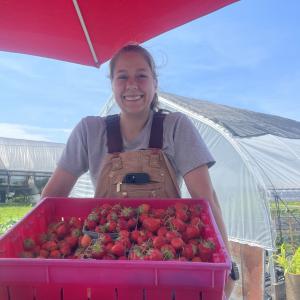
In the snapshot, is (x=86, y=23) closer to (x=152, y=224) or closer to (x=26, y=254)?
(x=152, y=224)

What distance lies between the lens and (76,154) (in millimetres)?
1897

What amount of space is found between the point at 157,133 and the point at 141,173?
0.70 ft

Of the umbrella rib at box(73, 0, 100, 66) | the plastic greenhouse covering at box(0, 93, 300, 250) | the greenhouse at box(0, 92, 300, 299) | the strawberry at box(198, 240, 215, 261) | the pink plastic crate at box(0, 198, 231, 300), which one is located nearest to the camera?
the pink plastic crate at box(0, 198, 231, 300)

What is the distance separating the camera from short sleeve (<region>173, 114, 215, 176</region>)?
5.56 ft

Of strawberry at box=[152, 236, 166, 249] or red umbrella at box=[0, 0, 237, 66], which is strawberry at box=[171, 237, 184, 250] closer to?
strawberry at box=[152, 236, 166, 249]

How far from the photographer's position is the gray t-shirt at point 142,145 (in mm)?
1717

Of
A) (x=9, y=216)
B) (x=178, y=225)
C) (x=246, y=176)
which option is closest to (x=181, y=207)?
(x=178, y=225)

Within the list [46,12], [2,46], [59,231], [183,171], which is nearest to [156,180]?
[183,171]

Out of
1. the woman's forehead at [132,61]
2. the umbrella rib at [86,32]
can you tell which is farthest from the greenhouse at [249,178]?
the woman's forehead at [132,61]

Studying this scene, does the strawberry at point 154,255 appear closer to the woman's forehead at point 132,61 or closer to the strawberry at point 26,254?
the strawberry at point 26,254

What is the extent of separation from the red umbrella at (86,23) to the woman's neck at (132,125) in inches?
22.5

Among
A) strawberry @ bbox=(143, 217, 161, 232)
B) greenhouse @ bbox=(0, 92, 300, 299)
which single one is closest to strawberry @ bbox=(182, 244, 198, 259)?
strawberry @ bbox=(143, 217, 161, 232)

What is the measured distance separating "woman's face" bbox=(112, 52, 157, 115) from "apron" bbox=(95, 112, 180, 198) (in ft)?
0.48

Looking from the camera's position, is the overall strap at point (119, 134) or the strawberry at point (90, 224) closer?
the strawberry at point (90, 224)
